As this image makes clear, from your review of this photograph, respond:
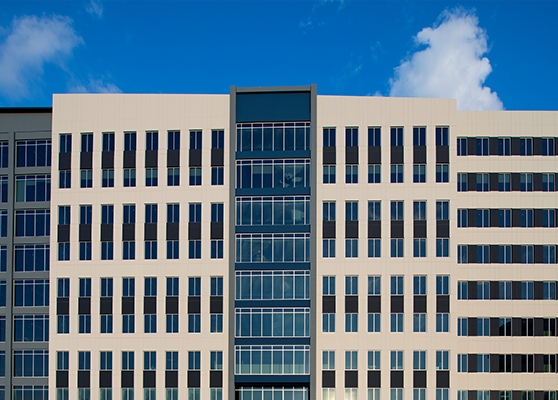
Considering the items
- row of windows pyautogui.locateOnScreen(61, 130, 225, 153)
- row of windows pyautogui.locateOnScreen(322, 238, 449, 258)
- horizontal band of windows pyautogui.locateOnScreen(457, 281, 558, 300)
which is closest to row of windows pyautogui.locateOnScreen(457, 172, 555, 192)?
row of windows pyautogui.locateOnScreen(322, 238, 449, 258)

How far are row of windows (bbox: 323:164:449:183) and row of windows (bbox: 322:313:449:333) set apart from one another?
11.4 m

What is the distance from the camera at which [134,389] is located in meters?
27.3

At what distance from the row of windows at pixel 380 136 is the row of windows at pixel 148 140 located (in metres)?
9.55

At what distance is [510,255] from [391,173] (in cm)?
1309

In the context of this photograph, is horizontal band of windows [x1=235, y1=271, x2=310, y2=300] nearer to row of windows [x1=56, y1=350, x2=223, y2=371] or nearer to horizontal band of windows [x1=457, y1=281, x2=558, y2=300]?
row of windows [x1=56, y1=350, x2=223, y2=371]

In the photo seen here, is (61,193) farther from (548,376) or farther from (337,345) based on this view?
(548,376)

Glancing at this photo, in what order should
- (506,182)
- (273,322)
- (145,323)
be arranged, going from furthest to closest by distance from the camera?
(506,182) < (273,322) < (145,323)

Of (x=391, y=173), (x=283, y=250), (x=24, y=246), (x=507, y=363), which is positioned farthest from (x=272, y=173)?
(x=507, y=363)

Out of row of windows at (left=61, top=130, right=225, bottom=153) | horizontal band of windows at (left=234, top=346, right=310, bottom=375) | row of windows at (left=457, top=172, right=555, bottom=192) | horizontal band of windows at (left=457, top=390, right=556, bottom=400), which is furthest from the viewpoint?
row of windows at (left=457, top=172, right=555, bottom=192)

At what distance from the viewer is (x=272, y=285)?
92.0 feet

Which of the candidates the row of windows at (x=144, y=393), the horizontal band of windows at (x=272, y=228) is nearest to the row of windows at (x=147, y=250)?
the horizontal band of windows at (x=272, y=228)

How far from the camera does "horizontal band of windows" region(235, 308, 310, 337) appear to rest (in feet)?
90.4

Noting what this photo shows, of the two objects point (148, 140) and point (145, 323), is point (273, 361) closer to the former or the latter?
point (145, 323)

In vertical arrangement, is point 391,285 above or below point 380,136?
below
